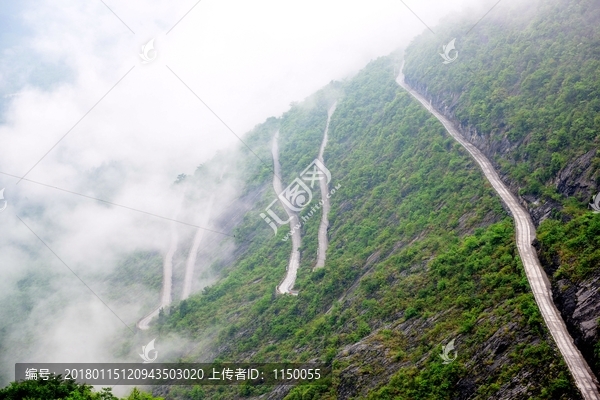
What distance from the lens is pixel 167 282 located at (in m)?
80.6

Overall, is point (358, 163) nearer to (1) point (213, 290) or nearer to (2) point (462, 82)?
(2) point (462, 82)

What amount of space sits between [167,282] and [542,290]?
65.7 metres

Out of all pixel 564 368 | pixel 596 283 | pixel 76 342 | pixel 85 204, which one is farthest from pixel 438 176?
pixel 85 204

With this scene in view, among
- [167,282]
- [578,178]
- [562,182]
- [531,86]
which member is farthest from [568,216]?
[167,282]

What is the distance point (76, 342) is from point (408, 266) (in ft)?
197

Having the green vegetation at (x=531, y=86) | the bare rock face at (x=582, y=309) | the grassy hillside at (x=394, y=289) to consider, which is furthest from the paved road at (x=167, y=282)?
the bare rock face at (x=582, y=309)

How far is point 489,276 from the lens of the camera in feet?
105

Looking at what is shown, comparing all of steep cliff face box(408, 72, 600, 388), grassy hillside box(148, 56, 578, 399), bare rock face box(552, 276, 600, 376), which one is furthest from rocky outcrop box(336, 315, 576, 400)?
steep cliff face box(408, 72, 600, 388)

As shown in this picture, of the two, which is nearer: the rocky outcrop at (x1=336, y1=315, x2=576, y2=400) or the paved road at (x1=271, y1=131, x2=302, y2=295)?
the rocky outcrop at (x1=336, y1=315, x2=576, y2=400)

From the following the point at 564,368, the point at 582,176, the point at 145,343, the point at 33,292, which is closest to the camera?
the point at 564,368

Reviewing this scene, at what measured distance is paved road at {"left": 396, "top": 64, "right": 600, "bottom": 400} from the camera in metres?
22.1

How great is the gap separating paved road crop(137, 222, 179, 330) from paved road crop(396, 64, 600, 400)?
5429 centimetres

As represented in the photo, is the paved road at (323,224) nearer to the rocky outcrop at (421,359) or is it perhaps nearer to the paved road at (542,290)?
the paved road at (542,290)

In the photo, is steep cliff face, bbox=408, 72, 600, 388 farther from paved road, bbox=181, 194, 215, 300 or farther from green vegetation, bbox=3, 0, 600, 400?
paved road, bbox=181, 194, 215, 300
